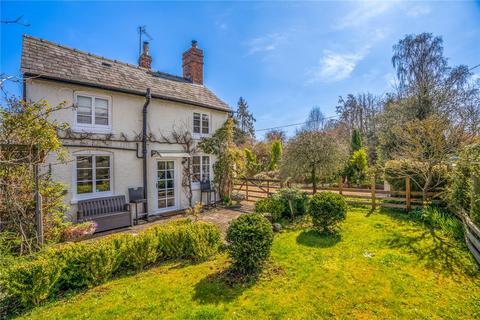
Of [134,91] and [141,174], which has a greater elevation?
[134,91]

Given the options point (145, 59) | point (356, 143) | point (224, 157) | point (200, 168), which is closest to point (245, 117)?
point (356, 143)

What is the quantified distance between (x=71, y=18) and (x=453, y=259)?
522 inches

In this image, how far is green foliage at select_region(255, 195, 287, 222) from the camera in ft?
27.9

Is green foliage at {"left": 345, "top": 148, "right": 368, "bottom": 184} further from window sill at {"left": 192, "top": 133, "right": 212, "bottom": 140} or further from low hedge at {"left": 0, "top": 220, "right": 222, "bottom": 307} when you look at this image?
low hedge at {"left": 0, "top": 220, "right": 222, "bottom": 307}

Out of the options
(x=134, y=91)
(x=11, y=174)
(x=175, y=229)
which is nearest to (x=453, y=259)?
(x=175, y=229)

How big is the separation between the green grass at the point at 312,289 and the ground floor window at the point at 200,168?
6.58 meters

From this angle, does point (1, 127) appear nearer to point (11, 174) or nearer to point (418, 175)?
point (11, 174)

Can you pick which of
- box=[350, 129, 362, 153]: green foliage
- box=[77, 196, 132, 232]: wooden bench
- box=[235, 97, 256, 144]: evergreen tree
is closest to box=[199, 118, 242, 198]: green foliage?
box=[77, 196, 132, 232]: wooden bench

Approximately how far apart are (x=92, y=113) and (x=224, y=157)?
651cm

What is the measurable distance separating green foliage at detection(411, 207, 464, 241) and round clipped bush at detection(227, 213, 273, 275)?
233 inches

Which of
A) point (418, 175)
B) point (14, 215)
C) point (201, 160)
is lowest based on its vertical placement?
point (14, 215)

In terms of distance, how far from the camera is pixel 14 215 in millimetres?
5445

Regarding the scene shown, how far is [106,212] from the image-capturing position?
8430mm

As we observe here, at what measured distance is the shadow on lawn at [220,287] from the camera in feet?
13.3
